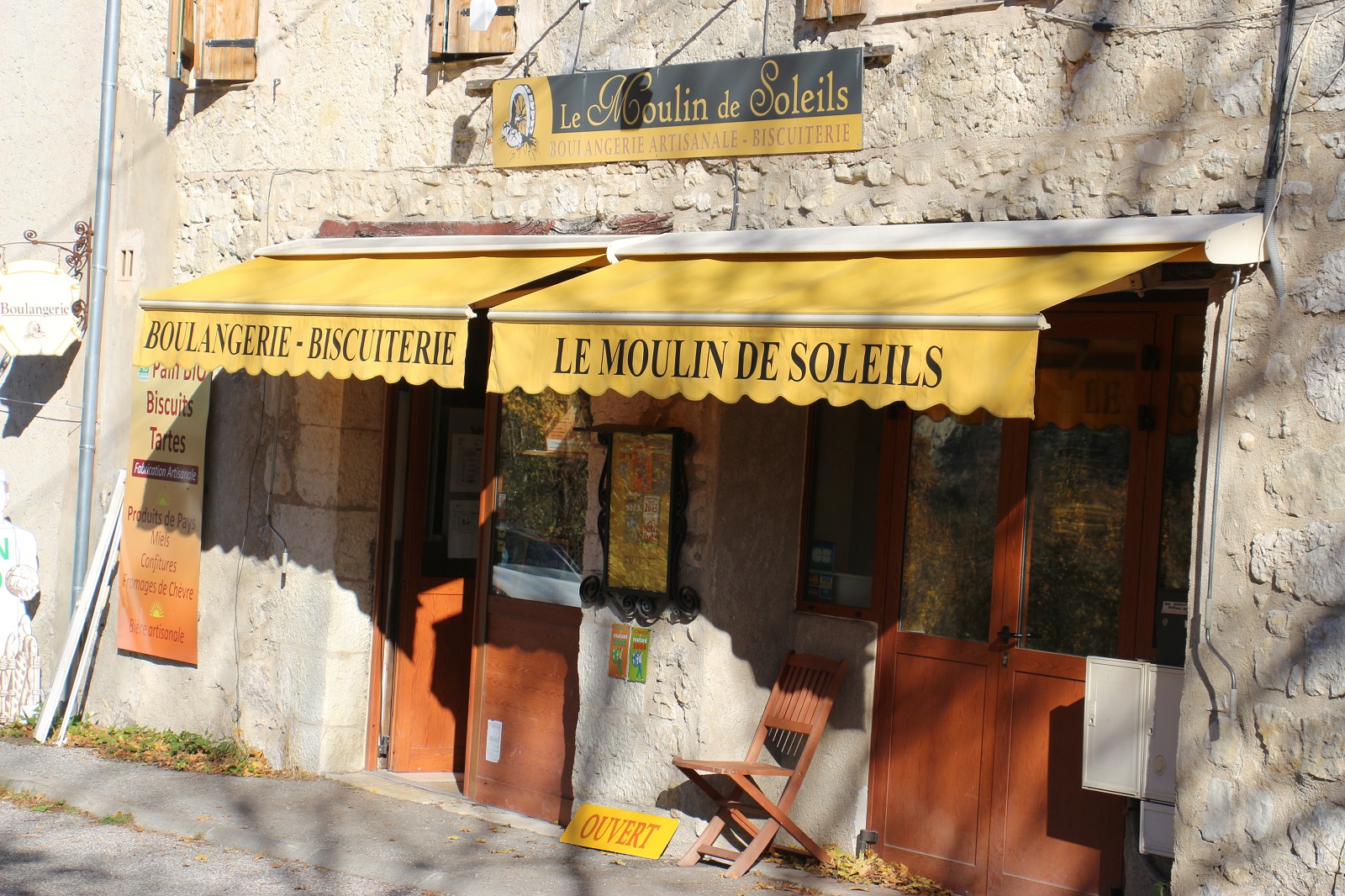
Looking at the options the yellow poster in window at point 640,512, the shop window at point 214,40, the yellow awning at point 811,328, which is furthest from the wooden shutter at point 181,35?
the yellow poster in window at point 640,512

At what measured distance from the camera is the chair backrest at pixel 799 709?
5730 millimetres

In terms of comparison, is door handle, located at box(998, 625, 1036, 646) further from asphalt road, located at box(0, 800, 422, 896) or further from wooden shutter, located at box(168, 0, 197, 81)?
wooden shutter, located at box(168, 0, 197, 81)

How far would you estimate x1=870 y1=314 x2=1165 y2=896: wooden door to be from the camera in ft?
17.4

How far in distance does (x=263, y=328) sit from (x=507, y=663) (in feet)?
7.20

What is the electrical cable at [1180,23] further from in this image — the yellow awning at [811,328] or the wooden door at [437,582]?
the wooden door at [437,582]

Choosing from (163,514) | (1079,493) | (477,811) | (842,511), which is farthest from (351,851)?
(1079,493)

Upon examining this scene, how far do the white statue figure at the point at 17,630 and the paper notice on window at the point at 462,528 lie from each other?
2.87 meters

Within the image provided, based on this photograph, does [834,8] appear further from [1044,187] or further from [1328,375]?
[1328,375]

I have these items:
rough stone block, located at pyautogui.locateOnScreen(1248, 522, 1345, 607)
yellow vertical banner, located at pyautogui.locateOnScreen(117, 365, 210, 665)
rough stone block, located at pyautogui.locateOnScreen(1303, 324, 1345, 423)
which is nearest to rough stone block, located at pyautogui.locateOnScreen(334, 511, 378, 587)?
yellow vertical banner, located at pyautogui.locateOnScreen(117, 365, 210, 665)

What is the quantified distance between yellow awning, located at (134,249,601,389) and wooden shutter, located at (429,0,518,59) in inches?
46.9

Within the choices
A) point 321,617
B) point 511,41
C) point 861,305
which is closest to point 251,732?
point 321,617

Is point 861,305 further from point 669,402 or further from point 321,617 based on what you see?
point 321,617

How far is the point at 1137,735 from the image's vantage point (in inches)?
193

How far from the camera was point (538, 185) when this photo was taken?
6.72 meters
